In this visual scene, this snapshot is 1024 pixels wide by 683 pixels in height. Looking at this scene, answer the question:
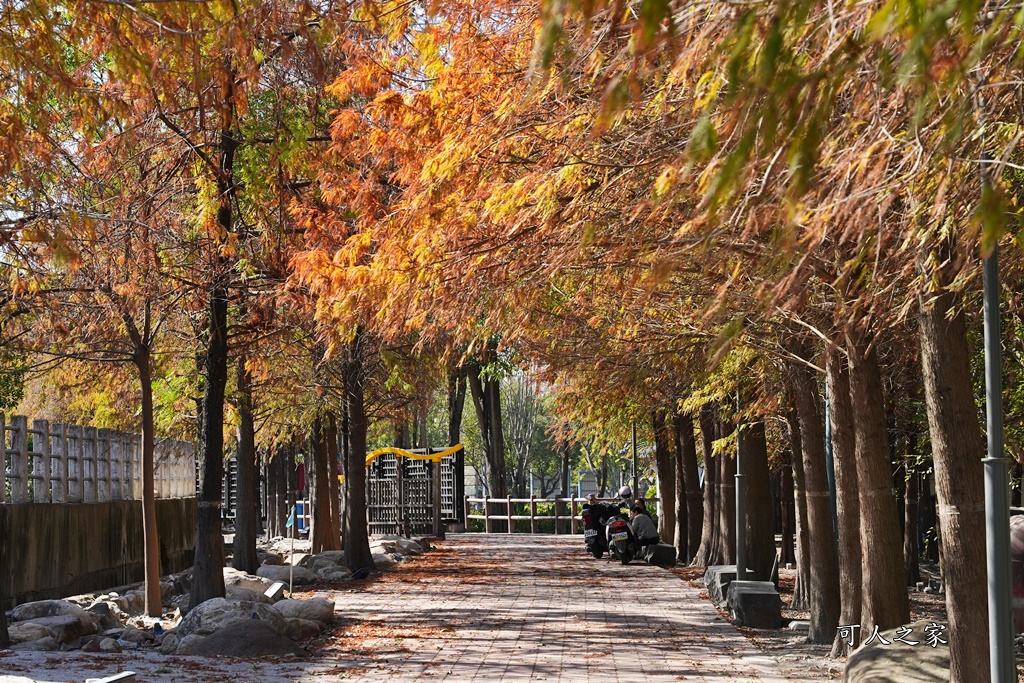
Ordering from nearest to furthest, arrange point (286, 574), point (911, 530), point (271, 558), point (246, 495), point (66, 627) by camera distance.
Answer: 1. point (66, 627)
2. point (911, 530)
3. point (286, 574)
4. point (246, 495)
5. point (271, 558)

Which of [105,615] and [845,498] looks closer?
[845,498]

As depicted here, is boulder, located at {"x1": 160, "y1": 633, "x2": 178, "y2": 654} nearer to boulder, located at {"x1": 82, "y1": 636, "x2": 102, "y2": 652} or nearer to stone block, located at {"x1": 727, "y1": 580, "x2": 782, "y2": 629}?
boulder, located at {"x1": 82, "y1": 636, "x2": 102, "y2": 652}

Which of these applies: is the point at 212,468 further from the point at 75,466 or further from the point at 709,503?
the point at 709,503

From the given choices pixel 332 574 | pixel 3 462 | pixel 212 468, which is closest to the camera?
pixel 3 462

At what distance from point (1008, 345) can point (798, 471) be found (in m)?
5.74

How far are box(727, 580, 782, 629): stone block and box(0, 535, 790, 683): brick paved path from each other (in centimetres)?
37

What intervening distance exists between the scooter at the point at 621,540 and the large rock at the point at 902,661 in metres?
19.6

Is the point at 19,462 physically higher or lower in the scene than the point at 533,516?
higher

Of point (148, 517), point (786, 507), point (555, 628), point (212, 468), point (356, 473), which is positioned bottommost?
point (555, 628)

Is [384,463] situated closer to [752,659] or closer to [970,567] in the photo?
[752,659]

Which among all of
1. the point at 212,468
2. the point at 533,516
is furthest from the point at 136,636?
the point at 533,516

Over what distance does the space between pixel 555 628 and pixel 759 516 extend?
6.15m

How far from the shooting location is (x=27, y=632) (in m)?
14.9

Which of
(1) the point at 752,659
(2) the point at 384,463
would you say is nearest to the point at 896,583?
(1) the point at 752,659
